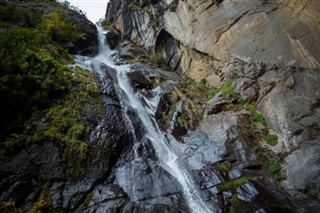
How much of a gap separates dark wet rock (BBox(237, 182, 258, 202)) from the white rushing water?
3.47 feet

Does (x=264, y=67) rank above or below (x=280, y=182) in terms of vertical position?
above

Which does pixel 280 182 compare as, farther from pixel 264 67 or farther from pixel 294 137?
pixel 264 67

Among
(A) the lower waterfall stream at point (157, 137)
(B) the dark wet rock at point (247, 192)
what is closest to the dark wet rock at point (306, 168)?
(B) the dark wet rock at point (247, 192)

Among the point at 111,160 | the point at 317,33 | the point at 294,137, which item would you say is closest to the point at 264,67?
the point at 317,33

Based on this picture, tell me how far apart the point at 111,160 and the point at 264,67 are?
370 inches

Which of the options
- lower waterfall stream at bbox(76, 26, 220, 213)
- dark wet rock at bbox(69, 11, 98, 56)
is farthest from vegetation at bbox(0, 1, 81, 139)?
dark wet rock at bbox(69, 11, 98, 56)

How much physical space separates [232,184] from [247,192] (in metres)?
0.62

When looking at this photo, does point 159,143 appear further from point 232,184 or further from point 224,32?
point 224,32

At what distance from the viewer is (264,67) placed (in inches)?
550

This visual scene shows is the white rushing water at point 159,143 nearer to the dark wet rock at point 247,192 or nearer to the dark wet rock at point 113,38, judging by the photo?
the dark wet rock at point 247,192

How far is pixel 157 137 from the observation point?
12.3 m

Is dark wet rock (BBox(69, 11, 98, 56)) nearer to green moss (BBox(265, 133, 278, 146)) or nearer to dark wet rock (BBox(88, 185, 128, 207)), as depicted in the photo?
dark wet rock (BBox(88, 185, 128, 207))

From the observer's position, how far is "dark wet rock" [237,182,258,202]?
8717 mm

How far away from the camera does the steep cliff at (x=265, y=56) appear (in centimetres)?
1024
